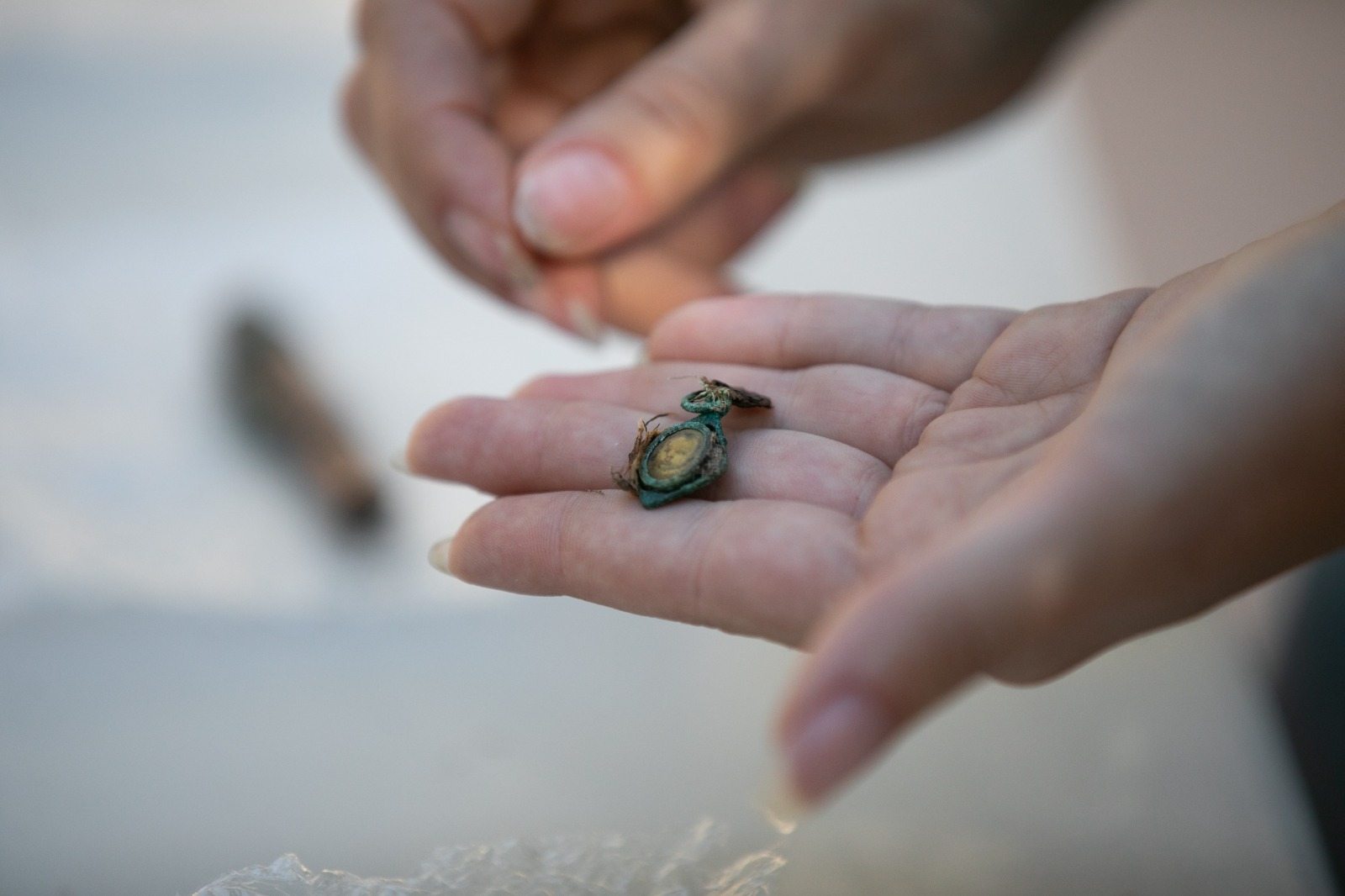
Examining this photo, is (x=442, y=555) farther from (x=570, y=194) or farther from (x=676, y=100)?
(x=676, y=100)

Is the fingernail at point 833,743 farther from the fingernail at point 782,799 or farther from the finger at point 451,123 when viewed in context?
the finger at point 451,123

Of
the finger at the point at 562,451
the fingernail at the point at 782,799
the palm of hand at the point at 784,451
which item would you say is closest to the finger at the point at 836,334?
the palm of hand at the point at 784,451

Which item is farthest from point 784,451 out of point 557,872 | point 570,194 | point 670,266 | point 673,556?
point 670,266

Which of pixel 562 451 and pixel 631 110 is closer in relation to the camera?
pixel 562 451

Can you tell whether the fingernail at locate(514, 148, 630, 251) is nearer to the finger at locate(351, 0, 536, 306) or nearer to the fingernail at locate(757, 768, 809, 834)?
the finger at locate(351, 0, 536, 306)

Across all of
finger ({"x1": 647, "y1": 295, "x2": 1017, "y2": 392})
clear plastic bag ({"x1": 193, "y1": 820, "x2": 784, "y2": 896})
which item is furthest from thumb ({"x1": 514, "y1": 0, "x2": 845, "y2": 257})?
clear plastic bag ({"x1": 193, "y1": 820, "x2": 784, "y2": 896})

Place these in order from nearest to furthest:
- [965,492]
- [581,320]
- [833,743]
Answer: [833,743]
[965,492]
[581,320]
